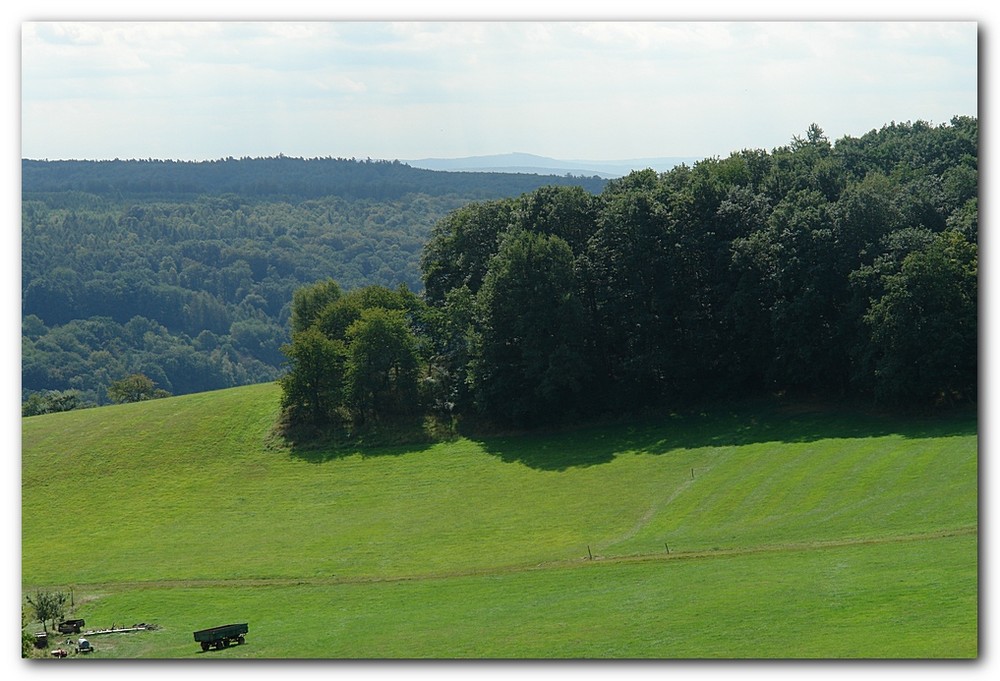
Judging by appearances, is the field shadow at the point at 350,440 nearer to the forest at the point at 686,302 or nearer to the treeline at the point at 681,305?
the forest at the point at 686,302

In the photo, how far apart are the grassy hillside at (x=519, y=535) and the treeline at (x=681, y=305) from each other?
2803 millimetres

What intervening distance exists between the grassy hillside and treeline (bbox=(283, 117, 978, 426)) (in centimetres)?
280

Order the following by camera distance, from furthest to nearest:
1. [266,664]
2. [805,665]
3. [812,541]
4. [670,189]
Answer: [670,189] < [812,541] < [266,664] < [805,665]

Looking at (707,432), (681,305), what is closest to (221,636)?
(707,432)

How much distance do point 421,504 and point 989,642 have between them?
33033 mm

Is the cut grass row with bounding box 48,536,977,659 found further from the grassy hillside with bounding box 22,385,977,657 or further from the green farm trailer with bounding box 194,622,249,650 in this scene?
the green farm trailer with bounding box 194,622,249,650

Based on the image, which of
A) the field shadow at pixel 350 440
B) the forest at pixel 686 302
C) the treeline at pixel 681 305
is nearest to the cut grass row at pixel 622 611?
the field shadow at pixel 350 440

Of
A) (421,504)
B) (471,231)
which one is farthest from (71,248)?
(421,504)

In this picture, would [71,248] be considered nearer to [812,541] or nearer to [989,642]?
[812,541]

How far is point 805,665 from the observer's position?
2484cm

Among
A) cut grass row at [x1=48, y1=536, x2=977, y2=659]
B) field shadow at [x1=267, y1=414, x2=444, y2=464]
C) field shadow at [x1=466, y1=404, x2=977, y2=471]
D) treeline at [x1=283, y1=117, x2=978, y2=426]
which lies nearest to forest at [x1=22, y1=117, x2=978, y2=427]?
treeline at [x1=283, y1=117, x2=978, y2=426]

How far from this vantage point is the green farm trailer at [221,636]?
102 feet

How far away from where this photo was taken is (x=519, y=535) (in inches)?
1916

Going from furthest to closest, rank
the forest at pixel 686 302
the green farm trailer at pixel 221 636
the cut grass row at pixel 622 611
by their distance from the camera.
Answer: the forest at pixel 686 302 → the green farm trailer at pixel 221 636 → the cut grass row at pixel 622 611
